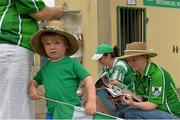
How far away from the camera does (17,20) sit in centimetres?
377

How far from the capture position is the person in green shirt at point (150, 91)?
4297mm

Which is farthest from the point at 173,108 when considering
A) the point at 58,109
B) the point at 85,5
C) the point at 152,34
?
the point at 152,34

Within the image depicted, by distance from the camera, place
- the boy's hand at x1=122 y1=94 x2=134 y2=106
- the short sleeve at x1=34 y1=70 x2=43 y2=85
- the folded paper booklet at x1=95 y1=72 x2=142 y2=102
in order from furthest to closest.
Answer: the folded paper booklet at x1=95 y1=72 x2=142 y2=102 < the boy's hand at x1=122 y1=94 x2=134 y2=106 < the short sleeve at x1=34 y1=70 x2=43 y2=85

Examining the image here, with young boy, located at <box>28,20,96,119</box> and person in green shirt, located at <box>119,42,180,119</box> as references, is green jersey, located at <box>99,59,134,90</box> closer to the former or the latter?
person in green shirt, located at <box>119,42,180,119</box>

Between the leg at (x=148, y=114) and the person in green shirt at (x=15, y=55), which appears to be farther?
the leg at (x=148, y=114)

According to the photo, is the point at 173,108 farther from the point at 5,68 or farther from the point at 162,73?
the point at 5,68

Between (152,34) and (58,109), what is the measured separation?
27.5 ft

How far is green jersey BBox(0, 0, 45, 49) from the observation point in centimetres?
373

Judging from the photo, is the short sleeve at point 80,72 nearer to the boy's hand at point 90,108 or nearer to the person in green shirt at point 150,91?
the boy's hand at point 90,108

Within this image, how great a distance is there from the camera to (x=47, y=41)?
12.6 ft

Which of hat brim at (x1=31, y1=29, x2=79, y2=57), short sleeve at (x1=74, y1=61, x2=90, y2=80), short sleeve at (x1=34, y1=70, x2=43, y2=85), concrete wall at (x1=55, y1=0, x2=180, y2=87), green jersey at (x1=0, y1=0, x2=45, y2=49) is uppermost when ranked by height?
green jersey at (x1=0, y1=0, x2=45, y2=49)

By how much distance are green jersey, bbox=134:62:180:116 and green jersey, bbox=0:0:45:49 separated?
1201 millimetres

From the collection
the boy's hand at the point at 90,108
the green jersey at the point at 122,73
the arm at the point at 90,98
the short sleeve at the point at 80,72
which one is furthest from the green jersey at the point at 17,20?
the green jersey at the point at 122,73

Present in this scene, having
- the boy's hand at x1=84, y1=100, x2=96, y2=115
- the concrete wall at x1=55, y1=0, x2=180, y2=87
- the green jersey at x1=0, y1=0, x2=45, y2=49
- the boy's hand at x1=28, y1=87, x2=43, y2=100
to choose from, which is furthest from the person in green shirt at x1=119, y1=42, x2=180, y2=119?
the concrete wall at x1=55, y1=0, x2=180, y2=87
